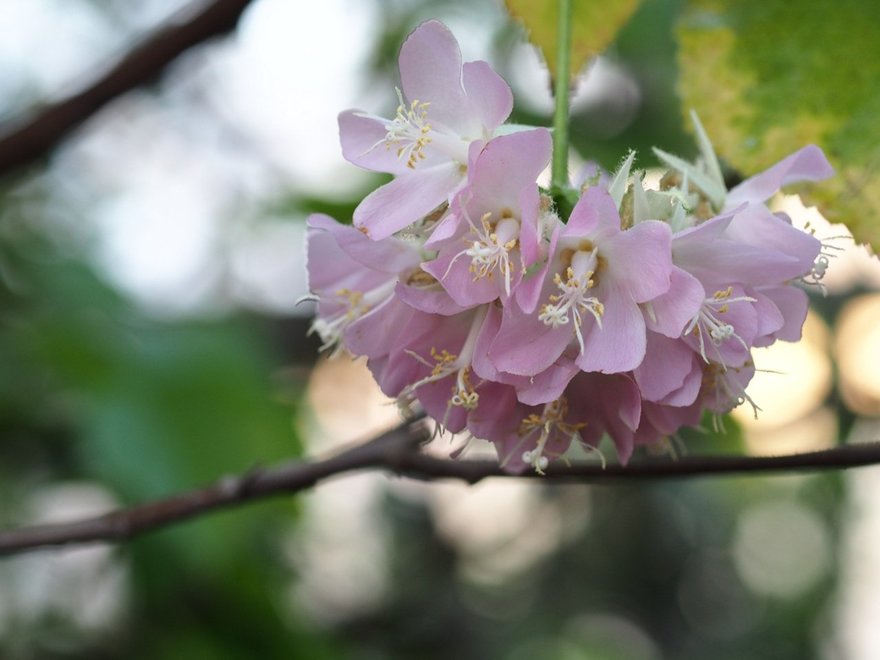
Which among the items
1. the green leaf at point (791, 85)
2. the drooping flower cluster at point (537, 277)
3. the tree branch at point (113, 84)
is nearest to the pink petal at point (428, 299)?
the drooping flower cluster at point (537, 277)

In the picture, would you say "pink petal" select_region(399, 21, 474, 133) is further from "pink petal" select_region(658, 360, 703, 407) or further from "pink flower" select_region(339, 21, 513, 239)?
"pink petal" select_region(658, 360, 703, 407)

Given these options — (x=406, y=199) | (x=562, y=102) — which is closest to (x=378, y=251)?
(x=406, y=199)

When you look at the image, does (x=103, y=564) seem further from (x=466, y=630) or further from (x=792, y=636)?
(x=792, y=636)

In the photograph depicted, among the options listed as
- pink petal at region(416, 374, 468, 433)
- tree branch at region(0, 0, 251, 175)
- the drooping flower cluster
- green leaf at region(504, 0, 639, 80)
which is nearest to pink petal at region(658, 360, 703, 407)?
the drooping flower cluster

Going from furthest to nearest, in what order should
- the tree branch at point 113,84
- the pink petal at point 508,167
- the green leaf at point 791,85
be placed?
the tree branch at point 113,84 < the green leaf at point 791,85 < the pink petal at point 508,167

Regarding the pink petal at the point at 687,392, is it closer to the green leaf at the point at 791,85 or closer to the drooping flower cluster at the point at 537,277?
the drooping flower cluster at the point at 537,277

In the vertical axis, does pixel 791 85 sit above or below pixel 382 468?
above

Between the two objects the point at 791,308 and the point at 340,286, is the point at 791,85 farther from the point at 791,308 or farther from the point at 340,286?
the point at 340,286
